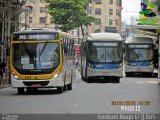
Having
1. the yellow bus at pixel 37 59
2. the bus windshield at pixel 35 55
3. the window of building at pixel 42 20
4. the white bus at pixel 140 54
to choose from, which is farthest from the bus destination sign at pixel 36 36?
the window of building at pixel 42 20

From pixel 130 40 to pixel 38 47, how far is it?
2888 cm

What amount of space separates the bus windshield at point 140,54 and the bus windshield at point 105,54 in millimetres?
11964

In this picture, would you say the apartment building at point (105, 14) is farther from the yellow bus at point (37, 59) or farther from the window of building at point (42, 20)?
the yellow bus at point (37, 59)

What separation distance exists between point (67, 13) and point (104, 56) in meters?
37.0

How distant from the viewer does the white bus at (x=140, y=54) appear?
5869 centimetres

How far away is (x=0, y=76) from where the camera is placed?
1631 inches

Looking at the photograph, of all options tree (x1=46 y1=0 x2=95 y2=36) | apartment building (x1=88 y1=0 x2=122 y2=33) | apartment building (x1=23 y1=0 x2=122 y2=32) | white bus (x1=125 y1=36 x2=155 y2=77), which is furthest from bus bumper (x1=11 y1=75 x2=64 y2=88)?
apartment building (x1=88 y1=0 x2=122 y2=33)

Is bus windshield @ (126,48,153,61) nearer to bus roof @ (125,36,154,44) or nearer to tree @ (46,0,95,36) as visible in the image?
bus roof @ (125,36,154,44)

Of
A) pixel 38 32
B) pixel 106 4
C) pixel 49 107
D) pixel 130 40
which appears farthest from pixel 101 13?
pixel 49 107

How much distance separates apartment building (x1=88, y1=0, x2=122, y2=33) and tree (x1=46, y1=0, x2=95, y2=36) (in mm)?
52473

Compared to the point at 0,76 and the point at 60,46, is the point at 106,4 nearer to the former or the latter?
the point at 0,76

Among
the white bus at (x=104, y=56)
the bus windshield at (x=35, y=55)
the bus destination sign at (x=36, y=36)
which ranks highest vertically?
the bus destination sign at (x=36, y=36)

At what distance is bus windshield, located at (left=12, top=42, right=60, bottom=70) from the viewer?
3084cm

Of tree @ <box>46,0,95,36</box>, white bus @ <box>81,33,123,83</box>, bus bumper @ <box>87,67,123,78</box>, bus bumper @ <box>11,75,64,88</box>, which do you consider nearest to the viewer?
bus bumper @ <box>11,75,64,88</box>
